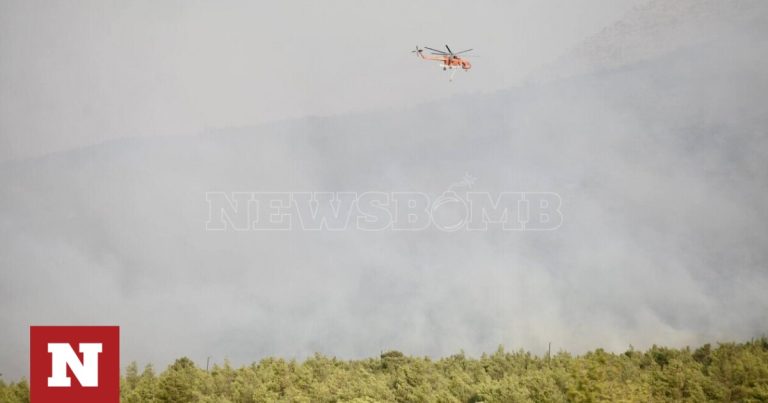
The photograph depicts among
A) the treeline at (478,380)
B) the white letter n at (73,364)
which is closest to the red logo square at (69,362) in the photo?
the white letter n at (73,364)

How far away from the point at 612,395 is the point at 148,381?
4278cm

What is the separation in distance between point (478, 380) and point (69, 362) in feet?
99.5

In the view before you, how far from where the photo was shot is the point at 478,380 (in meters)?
61.2

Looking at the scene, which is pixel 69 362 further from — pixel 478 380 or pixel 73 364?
pixel 478 380

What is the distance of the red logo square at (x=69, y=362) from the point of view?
4881 centimetres

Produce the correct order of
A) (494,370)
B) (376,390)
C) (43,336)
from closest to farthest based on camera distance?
(43,336) < (376,390) < (494,370)

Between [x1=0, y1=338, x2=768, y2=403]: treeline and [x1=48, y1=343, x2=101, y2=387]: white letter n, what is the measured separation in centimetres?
985

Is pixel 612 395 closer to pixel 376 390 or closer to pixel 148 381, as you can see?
pixel 376 390

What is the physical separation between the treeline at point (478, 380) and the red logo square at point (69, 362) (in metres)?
9.30

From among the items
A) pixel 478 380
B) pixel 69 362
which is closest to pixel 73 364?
pixel 69 362

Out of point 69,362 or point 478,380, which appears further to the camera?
point 478,380

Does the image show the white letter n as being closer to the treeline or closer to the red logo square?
the red logo square

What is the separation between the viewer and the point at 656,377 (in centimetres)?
5369

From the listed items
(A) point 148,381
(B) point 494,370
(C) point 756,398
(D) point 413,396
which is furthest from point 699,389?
(A) point 148,381
